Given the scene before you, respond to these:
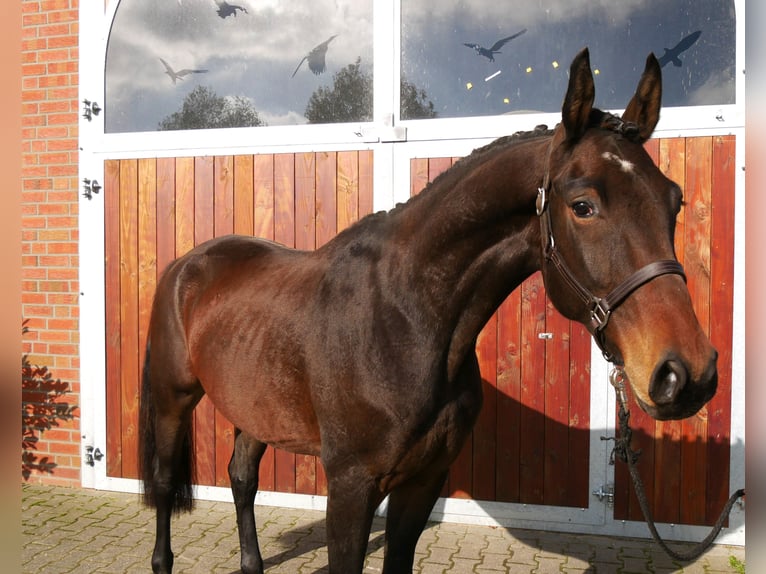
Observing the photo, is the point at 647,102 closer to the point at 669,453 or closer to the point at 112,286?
the point at 669,453

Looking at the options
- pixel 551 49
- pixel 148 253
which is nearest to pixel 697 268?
pixel 551 49

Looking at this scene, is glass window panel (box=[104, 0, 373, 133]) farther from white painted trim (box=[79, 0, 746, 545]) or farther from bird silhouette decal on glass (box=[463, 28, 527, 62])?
bird silhouette decal on glass (box=[463, 28, 527, 62])

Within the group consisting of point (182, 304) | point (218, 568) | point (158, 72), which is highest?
point (158, 72)

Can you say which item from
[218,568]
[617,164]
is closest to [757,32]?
[617,164]

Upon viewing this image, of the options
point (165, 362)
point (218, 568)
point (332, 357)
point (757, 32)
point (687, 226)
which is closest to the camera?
point (757, 32)

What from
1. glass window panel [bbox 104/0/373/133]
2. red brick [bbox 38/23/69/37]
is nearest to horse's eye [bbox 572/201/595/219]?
glass window panel [bbox 104/0/373/133]

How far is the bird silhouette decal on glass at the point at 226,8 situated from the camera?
452cm

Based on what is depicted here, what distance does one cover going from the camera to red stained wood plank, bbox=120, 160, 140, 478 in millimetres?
4625

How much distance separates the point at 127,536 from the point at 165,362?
57.6 inches

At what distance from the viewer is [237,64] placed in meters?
4.54

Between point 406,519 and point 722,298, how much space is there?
8.65ft

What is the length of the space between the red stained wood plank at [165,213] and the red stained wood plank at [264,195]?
2.21 ft

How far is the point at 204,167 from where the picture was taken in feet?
14.8

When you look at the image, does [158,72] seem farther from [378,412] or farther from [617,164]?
[617,164]
